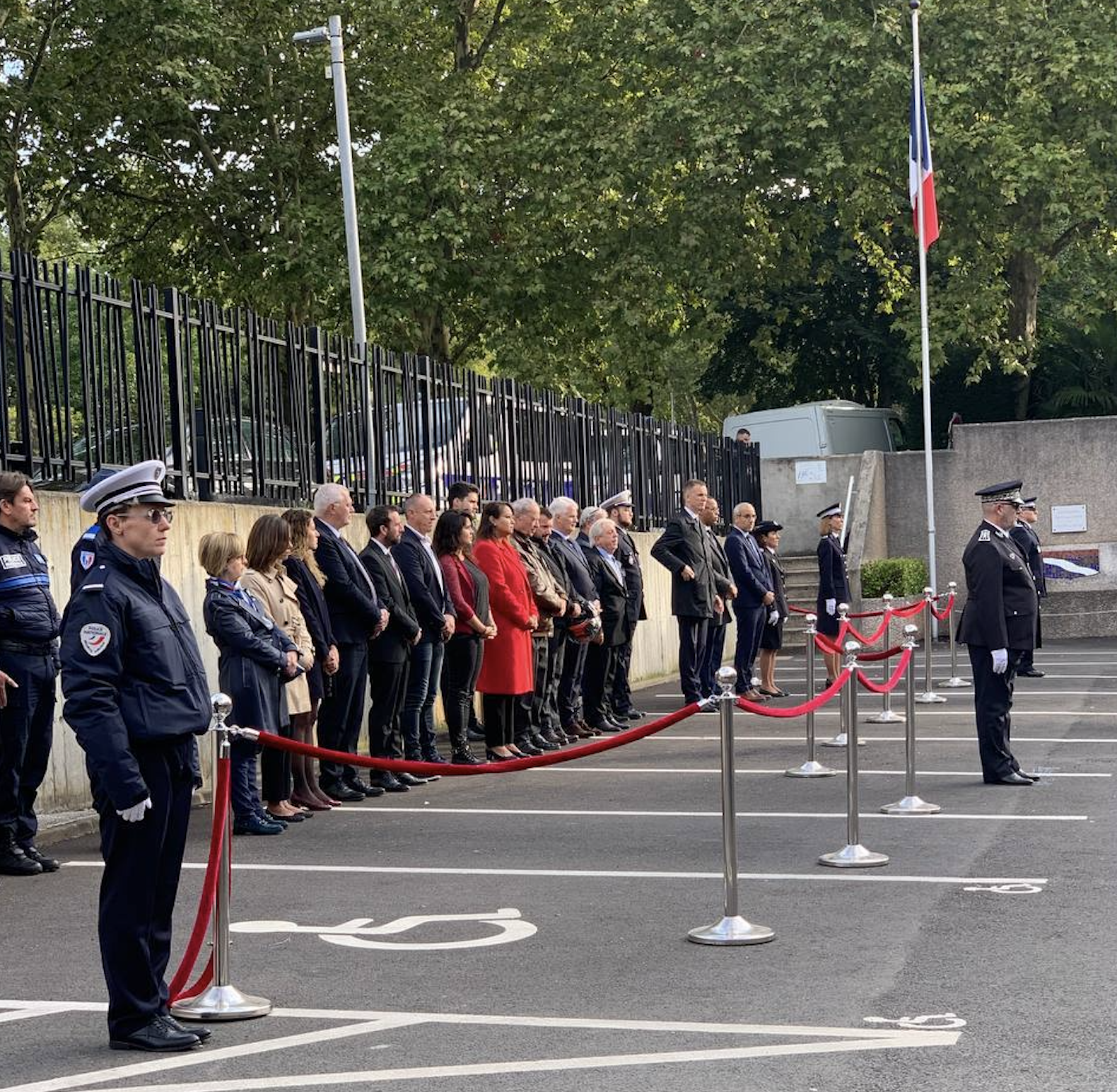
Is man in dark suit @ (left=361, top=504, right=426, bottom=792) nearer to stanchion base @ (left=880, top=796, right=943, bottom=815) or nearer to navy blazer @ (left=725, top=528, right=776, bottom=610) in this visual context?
stanchion base @ (left=880, top=796, right=943, bottom=815)

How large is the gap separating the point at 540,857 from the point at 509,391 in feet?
34.1

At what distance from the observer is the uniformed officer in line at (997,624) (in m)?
12.4

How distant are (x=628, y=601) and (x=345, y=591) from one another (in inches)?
221

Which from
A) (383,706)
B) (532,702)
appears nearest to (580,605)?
(532,702)

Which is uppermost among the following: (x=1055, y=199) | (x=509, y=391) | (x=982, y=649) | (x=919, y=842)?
(x=1055, y=199)

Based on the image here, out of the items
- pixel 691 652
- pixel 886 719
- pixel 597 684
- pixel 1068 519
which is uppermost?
pixel 1068 519

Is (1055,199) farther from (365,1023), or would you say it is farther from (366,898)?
(365,1023)

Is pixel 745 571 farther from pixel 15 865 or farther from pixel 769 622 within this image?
pixel 15 865

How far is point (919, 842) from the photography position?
10016mm

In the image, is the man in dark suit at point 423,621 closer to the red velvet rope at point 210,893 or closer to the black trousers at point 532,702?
the black trousers at point 532,702

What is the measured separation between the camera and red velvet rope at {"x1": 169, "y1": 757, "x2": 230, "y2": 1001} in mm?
6520

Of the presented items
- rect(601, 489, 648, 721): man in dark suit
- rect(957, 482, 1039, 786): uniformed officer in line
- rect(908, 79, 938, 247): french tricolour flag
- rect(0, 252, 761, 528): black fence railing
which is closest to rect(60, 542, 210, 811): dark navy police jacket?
rect(0, 252, 761, 528): black fence railing

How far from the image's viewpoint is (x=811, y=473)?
1278 inches

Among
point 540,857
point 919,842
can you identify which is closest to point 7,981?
point 540,857
